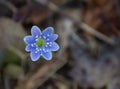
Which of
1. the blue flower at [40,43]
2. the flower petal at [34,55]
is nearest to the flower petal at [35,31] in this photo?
the blue flower at [40,43]

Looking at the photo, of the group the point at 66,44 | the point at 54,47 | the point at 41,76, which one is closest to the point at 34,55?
the point at 54,47

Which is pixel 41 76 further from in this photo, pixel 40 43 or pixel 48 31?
pixel 48 31

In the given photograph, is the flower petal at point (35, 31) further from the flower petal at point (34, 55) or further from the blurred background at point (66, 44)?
the blurred background at point (66, 44)

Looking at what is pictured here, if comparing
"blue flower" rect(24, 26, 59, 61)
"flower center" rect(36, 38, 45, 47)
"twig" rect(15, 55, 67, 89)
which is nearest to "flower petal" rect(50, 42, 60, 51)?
"blue flower" rect(24, 26, 59, 61)

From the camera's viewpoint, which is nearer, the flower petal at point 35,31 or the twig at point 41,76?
the flower petal at point 35,31

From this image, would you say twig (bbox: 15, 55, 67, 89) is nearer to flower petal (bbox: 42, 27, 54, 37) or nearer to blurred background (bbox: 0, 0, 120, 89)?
blurred background (bbox: 0, 0, 120, 89)
